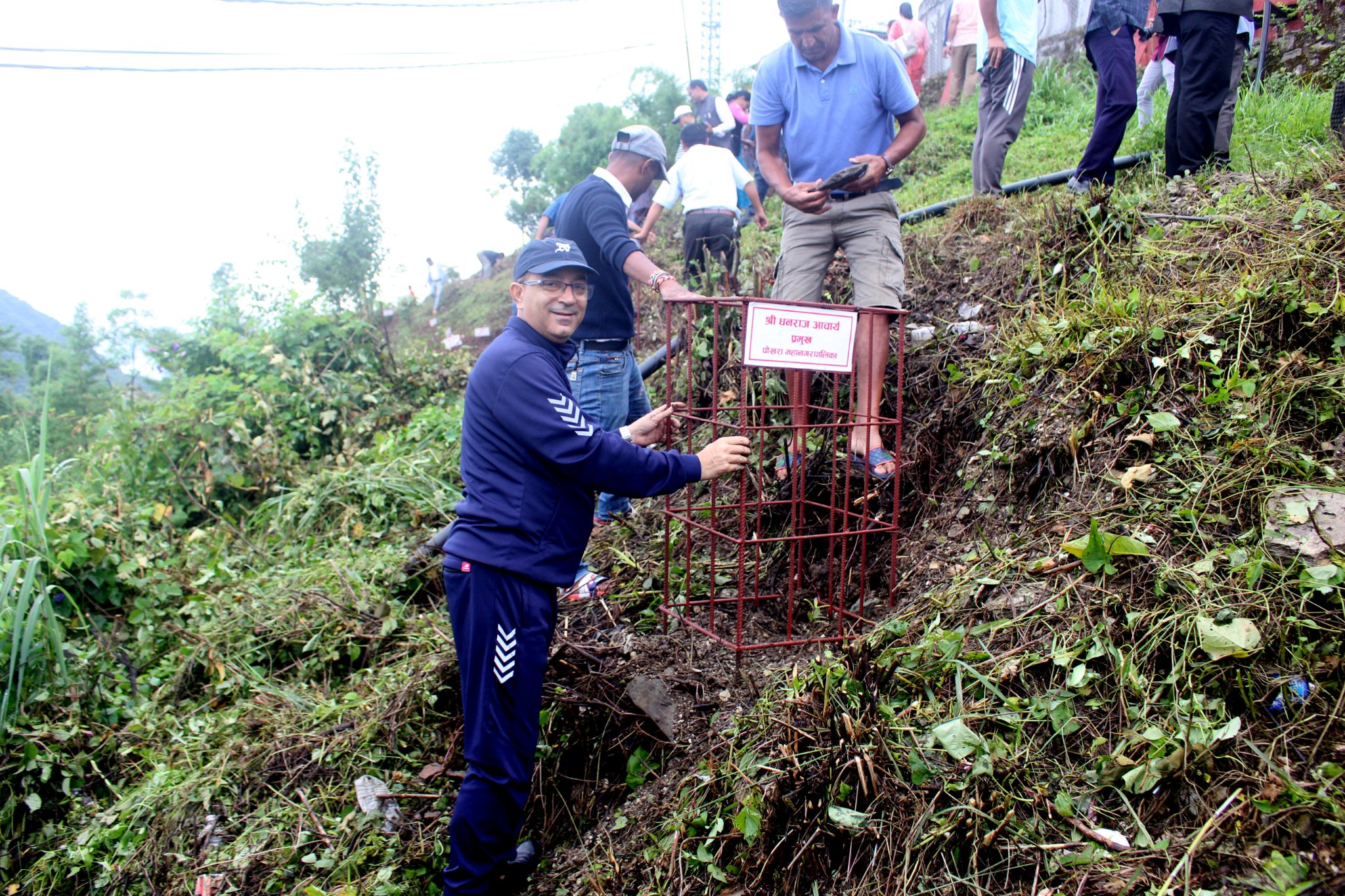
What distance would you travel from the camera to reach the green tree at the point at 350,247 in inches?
612

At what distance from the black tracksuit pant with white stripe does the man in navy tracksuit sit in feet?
10.9

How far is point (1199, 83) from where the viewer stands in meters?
4.05

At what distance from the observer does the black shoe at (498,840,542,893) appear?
9.12 feet

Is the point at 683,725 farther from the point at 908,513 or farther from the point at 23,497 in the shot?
the point at 23,497

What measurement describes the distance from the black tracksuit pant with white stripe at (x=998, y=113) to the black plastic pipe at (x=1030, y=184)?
11 cm

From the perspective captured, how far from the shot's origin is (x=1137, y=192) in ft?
13.8

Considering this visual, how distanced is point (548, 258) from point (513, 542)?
0.98 metres

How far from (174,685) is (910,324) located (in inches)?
170

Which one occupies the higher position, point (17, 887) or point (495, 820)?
point (495, 820)

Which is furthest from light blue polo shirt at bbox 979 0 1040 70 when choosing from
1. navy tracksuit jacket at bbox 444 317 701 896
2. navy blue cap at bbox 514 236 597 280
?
navy tracksuit jacket at bbox 444 317 701 896

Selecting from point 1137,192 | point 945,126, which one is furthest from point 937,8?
point 1137,192

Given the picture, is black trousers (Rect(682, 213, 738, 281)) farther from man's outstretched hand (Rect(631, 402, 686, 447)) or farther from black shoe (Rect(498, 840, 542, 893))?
black shoe (Rect(498, 840, 542, 893))

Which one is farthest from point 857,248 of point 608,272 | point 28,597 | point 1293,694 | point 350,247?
point 350,247

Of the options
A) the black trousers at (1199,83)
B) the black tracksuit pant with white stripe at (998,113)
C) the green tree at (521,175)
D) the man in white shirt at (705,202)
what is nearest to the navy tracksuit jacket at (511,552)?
the black trousers at (1199,83)
